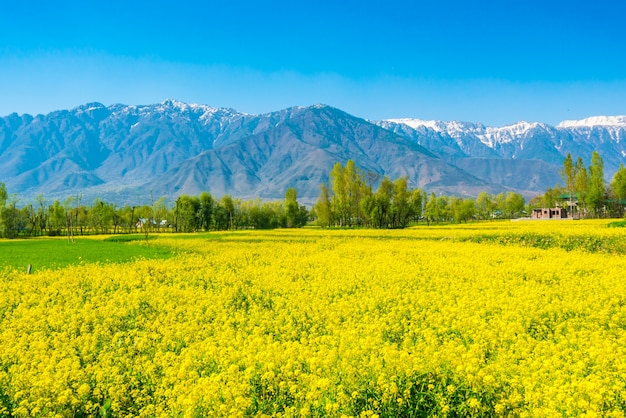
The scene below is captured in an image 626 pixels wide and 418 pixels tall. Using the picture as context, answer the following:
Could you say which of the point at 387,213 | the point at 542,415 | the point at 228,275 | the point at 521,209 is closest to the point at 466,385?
the point at 542,415

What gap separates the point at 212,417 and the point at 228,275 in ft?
46.6

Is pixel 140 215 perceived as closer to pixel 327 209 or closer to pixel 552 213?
pixel 327 209

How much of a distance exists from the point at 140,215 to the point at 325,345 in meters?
127

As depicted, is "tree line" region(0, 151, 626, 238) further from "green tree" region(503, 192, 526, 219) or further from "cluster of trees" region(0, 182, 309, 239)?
"green tree" region(503, 192, 526, 219)

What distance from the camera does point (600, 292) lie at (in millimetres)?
15148

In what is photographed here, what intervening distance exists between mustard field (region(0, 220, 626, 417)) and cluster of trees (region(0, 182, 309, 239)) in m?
80.0

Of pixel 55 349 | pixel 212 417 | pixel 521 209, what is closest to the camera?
pixel 212 417

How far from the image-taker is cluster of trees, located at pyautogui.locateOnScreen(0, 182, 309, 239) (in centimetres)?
9488

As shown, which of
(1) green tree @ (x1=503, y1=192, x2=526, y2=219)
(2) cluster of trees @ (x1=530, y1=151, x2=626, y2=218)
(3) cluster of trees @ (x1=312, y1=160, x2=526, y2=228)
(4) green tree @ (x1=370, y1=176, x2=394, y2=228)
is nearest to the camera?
(4) green tree @ (x1=370, y1=176, x2=394, y2=228)

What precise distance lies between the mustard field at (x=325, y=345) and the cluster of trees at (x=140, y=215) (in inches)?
3151

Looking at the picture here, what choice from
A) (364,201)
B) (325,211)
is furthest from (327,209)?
(364,201)

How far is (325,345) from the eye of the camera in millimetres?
9906

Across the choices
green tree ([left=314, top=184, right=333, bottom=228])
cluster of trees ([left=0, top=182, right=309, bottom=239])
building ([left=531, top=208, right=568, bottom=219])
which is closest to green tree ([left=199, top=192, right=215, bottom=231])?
cluster of trees ([left=0, top=182, right=309, bottom=239])

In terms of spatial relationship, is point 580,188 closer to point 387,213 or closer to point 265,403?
point 387,213
